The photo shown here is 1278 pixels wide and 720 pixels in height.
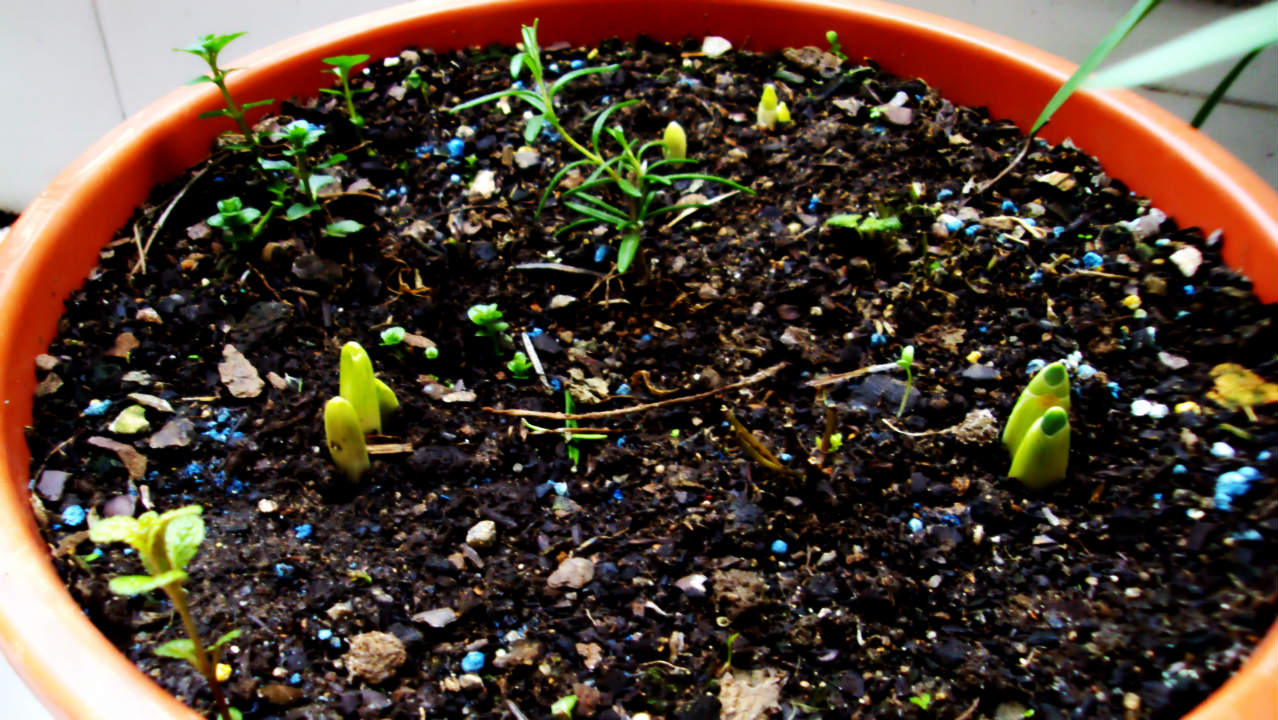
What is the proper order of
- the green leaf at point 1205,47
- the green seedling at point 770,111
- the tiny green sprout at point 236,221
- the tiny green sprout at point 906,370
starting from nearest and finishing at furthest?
the green leaf at point 1205,47 → the tiny green sprout at point 906,370 → the tiny green sprout at point 236,221 → the green seedling at point 770,111

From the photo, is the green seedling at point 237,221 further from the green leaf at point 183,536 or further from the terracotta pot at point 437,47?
the green leaf at point 183,536

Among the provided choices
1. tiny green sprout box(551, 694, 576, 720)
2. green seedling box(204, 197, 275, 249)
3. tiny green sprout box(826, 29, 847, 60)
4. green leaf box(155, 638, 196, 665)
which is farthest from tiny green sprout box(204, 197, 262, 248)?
tiny green sprout box(826, 29, 847, 60)

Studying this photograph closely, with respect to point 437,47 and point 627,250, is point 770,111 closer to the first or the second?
point 627,250

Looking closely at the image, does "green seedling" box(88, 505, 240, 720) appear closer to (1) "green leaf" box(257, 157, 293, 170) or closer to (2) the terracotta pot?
(2) the terracotta pot

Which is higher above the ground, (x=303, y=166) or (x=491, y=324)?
(x=303, y=166)

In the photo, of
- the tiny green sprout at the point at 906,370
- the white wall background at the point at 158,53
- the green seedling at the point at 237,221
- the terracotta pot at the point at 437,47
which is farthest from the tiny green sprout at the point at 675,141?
the white wall background at the point at 158,53

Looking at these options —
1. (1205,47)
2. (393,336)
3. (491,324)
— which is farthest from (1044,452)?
(393,336)

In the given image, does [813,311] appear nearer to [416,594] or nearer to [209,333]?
[416,594]

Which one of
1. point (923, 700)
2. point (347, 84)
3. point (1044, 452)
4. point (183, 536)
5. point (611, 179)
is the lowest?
point (923, 700)
